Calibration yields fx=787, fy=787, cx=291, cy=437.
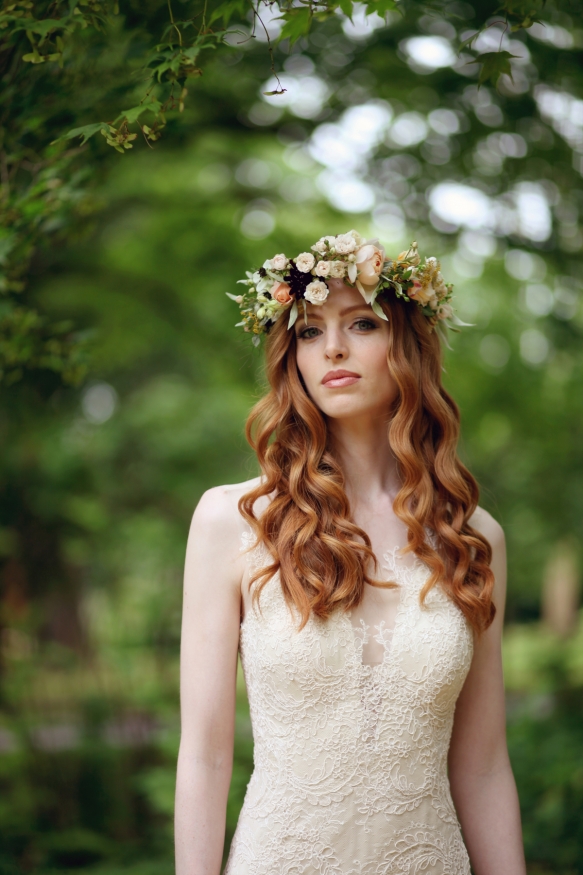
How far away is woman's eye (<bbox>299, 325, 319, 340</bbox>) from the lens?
2698mm

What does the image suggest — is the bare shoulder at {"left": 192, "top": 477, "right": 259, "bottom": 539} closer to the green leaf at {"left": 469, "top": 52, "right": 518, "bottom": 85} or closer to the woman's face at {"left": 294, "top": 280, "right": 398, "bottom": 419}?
the woman's face at {"left": 294, "top": 280, "right": 398, "bottom": 419}

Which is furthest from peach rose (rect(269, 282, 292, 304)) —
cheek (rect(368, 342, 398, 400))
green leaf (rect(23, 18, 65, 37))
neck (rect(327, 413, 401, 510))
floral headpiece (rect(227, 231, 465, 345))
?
green leaf (rect(23, 18, 65, 37))

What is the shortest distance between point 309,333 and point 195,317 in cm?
525

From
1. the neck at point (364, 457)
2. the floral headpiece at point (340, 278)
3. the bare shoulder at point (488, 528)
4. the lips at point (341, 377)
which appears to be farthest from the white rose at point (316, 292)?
the bare shoulder at point (488, 528)

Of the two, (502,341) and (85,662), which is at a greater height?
(502,341)

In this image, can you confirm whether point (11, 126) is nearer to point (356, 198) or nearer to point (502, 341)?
point (356, 198)

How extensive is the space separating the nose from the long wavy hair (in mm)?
174

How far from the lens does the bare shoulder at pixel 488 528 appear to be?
2.83 m

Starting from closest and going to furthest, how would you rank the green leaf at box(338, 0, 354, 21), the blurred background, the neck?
the green leaf at box(338, 0, 354, 21) < the neck < the blurred background

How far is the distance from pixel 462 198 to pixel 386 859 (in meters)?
4.51

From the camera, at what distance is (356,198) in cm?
637

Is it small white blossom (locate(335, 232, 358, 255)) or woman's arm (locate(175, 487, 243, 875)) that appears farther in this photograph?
small white blossom (locate(335, 232, 358, 255))

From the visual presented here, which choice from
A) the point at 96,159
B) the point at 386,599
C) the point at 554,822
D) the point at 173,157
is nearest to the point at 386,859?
the point at 386,599

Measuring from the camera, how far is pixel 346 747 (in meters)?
2.38
